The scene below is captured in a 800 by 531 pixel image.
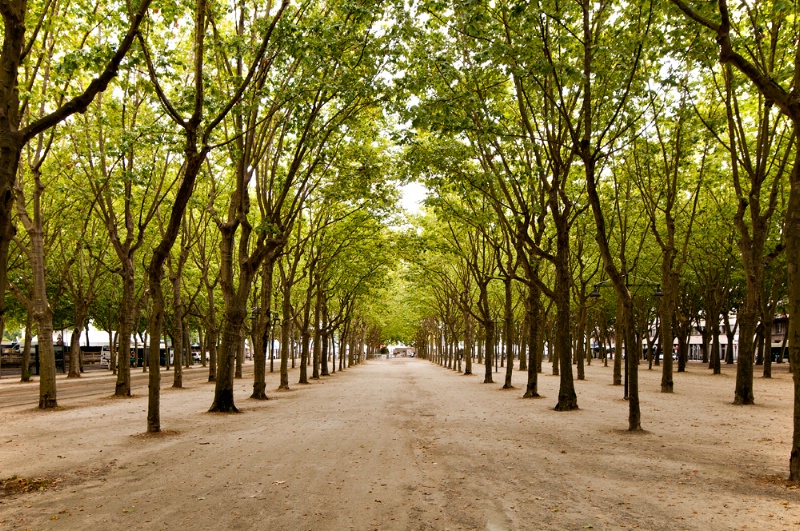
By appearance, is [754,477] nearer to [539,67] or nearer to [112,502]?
[539,67]

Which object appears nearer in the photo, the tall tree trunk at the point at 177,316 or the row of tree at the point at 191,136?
the row of tree at the point at 191,136

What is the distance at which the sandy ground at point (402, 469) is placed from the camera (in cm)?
653

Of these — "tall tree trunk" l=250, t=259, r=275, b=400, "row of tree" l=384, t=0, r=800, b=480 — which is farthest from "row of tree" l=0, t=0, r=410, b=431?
"row of tree" l=384, t=0, r=800, b=480

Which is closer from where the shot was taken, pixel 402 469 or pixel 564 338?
pixel 402 469

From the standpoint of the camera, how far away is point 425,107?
13.2 m

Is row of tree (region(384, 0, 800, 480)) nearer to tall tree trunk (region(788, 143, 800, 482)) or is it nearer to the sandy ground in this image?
tall tree trunk (region(788, 143, 800, 482))

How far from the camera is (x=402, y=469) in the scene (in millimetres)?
8969

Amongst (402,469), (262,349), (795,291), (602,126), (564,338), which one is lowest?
(402,469)

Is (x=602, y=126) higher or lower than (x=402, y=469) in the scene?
higher

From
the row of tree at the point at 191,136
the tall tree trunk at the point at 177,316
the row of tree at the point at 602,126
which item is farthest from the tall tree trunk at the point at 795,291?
the tall tree trunk at the point at 177,316

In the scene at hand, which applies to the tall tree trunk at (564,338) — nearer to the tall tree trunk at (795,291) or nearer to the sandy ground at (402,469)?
the sandy ground at (402,469)

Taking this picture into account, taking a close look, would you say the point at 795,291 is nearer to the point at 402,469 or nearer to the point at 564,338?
the point at 402,469

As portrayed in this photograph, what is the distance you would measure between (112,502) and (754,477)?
858 cm

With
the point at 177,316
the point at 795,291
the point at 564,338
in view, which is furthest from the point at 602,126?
the point at 177,316
